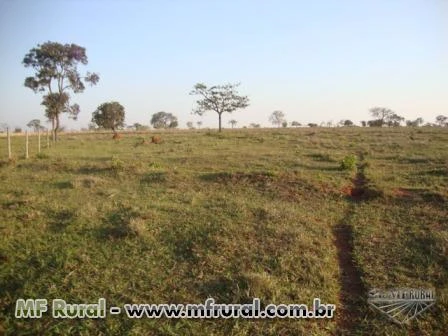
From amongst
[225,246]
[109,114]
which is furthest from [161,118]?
[225,246]

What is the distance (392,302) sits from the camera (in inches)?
179

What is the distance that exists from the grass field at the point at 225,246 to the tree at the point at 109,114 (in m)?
30.4

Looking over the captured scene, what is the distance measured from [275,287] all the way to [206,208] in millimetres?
3338

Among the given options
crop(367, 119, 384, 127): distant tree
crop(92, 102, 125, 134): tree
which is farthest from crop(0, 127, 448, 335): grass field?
crop(367, 119, 384, 127): distant tree

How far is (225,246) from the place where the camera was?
5.84m

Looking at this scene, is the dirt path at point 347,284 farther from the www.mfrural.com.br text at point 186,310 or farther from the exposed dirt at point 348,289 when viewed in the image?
the www.mfrural.com.br text at point 186,310

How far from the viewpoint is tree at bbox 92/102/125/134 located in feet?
131

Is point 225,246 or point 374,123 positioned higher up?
point 374,123

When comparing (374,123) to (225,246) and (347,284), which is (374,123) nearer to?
(225,246)

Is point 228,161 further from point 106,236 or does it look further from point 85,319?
point 85,319

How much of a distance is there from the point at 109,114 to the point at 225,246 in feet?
121

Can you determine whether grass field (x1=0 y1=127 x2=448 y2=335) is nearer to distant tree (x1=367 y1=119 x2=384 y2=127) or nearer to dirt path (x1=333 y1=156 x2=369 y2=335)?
dirt path (x1=333 y1=156 x2=369 y2=335)

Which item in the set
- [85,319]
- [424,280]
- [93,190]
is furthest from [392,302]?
[93,190]

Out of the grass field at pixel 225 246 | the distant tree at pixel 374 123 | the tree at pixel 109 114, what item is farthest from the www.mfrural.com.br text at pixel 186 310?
the distant tree at pixel 374 123
